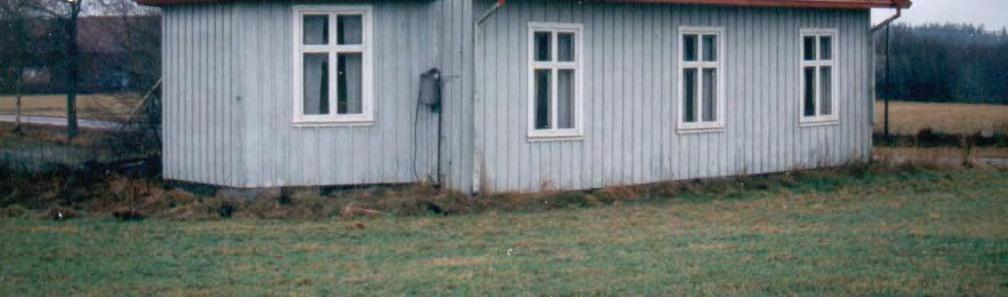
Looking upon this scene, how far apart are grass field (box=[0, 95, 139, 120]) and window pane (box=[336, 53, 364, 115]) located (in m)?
6.43

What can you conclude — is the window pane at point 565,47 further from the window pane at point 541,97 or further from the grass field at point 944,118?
the grass field at point 944,118

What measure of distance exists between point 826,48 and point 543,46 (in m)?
5.89

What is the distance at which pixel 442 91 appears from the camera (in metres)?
17.0

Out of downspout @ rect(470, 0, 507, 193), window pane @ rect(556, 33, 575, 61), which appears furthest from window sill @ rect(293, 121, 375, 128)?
window pane @ rect(556, 33, 575, 61)

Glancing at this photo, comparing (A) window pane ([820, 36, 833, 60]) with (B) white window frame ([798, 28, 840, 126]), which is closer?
(B) white window frame ([798, 28, 840, 126])

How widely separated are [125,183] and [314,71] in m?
2.88

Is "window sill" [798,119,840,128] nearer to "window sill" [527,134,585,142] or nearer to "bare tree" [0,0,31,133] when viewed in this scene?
"window sill" [527,134,585,142]

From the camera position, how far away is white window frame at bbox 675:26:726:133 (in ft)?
62.3

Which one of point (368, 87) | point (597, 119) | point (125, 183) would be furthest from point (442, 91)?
point (125, 183)

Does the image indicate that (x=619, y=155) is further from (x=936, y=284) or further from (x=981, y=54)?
(x=981, y=54)

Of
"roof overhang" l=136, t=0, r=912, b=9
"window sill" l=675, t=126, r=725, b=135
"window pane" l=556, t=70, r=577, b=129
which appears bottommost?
"window sill" l=675, t=126, r=725, b=135

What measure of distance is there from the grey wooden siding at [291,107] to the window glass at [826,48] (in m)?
7.05

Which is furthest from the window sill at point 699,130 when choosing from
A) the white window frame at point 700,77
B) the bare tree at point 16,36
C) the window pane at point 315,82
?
the bare tree at point 16,36

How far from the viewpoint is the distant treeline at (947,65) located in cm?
5288
